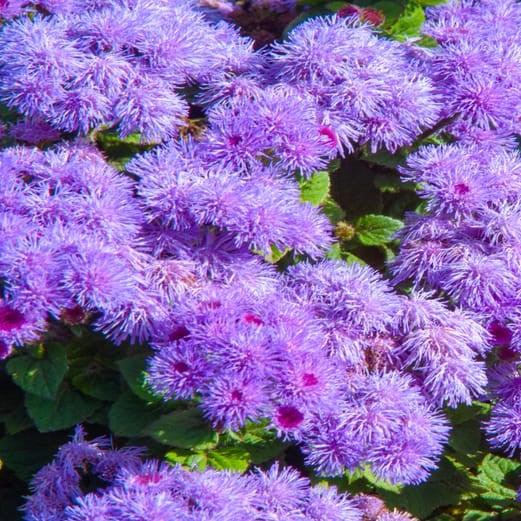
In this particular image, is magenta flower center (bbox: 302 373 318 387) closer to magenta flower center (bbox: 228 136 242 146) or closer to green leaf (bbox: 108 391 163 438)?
green leaf (bbox: 108 391 163 438)

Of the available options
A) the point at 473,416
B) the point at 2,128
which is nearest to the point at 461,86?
Result: the point at 473,416

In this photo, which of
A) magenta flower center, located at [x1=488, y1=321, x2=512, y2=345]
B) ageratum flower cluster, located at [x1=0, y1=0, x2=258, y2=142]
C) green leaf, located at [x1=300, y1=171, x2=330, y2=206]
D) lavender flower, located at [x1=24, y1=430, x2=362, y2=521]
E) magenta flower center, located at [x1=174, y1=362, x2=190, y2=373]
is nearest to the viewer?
lavender flower, located at [x1=24, y1=430, x2=362, y2=521]

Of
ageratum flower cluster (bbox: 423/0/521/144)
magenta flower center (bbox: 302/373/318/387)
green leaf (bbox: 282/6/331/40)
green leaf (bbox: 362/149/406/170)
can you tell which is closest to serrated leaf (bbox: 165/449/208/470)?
magenta flower center (bbox: 302/373/318/387)

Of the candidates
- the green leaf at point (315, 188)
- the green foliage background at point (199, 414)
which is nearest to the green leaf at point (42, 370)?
the green foliage background at point (199, 414)

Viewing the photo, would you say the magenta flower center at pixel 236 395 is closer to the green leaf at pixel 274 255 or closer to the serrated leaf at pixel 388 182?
the green leaf at pixel 274 255

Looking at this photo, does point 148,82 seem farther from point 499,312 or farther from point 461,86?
point 499,312
